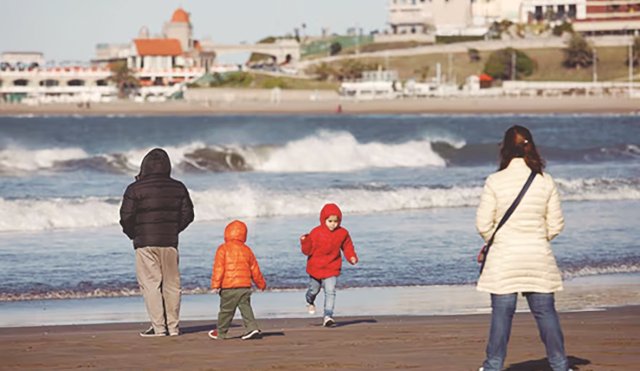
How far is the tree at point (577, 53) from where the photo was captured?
13188 cm

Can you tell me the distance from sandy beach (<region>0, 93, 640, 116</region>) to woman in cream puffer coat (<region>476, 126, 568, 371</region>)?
101 metres

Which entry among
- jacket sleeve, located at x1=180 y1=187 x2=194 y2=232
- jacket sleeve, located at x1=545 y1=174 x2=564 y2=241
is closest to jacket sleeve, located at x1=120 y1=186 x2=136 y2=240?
jacket sleeve, located at x1=180 y1=187 x2=194 y2=232

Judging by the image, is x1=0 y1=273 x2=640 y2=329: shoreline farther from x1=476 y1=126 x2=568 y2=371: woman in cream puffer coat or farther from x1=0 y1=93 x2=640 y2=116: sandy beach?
x1=0 y1=93 x2=640 y2=116: sandy beach

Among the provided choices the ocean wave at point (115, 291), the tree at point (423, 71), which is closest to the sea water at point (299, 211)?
the ocean wave at point (115, 291)

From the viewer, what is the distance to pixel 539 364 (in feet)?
28.3

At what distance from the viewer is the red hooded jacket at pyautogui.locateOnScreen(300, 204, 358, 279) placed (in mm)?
10898

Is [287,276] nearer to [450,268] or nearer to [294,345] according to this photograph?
[450,268]

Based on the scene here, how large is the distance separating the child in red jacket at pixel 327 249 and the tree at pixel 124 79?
5277 inches

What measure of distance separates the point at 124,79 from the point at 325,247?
136533mm

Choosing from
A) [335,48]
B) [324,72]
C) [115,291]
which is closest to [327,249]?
[115,291]

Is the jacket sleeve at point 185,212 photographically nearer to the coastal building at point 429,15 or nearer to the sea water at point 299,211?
the sea water at point 299,211

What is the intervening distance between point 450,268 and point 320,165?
2579 centimetres

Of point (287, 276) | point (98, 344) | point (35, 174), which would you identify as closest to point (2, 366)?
point (98, 344)

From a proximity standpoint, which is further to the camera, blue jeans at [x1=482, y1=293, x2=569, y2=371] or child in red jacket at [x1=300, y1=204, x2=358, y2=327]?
child in red jacket at [x1=300, y1=204, x2=358, y2=327]
